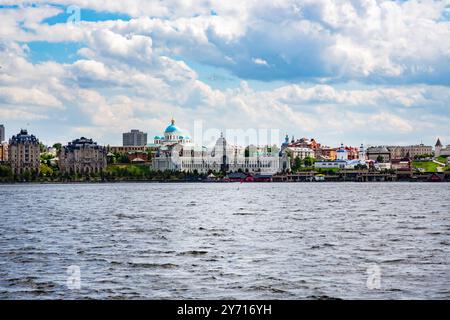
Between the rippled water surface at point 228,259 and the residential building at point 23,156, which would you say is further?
the residential building at point 23,156

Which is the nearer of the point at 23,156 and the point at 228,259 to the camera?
the point at 228,259

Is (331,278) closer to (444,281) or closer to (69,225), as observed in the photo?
(444,281)

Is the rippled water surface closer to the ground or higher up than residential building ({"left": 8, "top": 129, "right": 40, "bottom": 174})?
closer to the ground

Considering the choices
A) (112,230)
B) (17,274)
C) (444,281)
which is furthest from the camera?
(112,230)

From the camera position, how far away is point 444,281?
18.2 metres

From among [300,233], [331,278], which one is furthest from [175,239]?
[331,278]

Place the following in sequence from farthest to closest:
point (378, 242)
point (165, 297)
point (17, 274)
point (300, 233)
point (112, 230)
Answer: point (112, 230), point (300, 233), point (378, 242), point (17, 274), point (165, 297)

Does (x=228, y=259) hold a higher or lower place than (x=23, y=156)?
lower

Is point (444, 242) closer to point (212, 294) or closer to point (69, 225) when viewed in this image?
point (212, 294)

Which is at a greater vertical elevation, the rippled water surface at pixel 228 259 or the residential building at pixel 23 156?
the residential building at pixel 23 156

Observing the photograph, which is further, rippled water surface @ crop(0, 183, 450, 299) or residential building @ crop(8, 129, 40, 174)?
residential building @ crop(8, 129, 40, 174)

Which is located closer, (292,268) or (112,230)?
(292,268)
